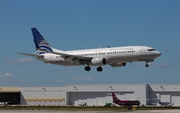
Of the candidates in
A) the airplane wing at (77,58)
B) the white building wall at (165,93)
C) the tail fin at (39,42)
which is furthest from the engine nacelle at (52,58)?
the white building wall at (165,93)

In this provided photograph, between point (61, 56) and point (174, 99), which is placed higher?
point (61, 56)

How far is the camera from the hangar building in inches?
5192

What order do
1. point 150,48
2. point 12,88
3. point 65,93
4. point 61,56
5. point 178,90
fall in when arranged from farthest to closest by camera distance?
point 12,88 → point 65,93 → point 178,90 → point 61,56 → point 150,48

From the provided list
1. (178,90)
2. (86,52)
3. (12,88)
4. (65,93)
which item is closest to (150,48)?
(86,52)

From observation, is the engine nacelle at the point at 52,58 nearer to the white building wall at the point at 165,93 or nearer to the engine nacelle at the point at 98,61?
the engine nacelle at the point at 98,61

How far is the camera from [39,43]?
349 ft

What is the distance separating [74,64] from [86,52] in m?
3.92

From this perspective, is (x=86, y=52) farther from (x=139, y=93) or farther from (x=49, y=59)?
(x=139, y=93)

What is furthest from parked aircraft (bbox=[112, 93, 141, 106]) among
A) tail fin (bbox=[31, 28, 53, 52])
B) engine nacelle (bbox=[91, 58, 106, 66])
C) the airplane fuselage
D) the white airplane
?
engine nacelle (bbox=[91, 58, 106, 66])

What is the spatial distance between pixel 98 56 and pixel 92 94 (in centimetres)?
4905

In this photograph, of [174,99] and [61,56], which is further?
[174,99]

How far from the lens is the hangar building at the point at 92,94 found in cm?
13188

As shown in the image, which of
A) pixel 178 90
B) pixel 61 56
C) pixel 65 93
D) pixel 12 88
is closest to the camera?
pixel 61 56

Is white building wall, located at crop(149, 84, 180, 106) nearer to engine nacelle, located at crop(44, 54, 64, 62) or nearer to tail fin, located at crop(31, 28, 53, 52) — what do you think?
tail fin, located at crop(31, 28, 53, 52)
